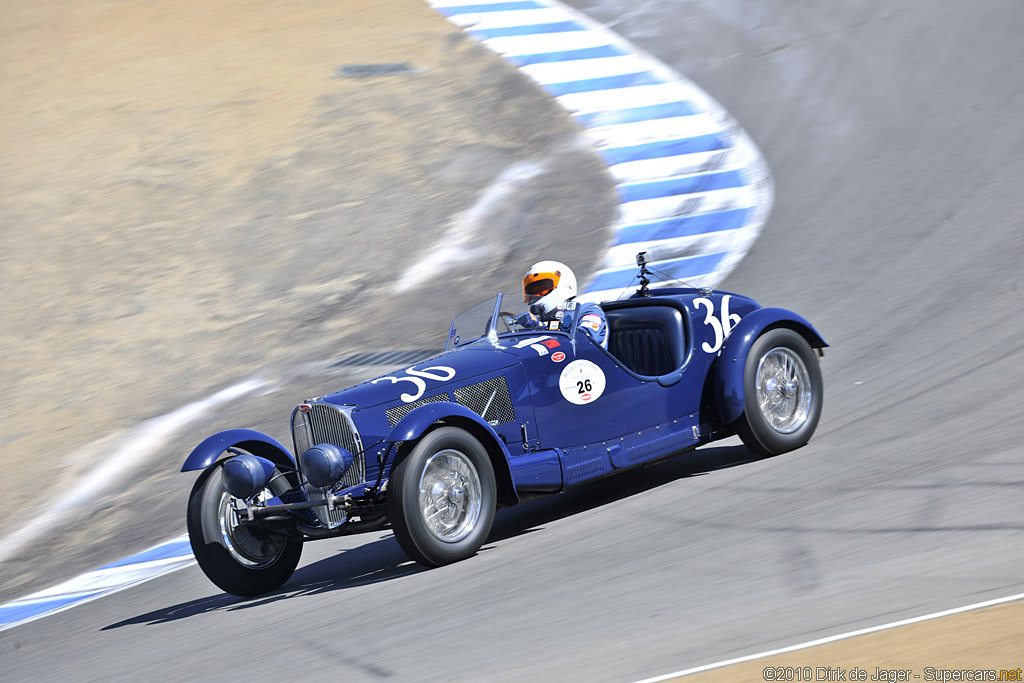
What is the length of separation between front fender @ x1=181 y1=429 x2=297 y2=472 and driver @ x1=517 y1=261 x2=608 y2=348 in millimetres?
1658

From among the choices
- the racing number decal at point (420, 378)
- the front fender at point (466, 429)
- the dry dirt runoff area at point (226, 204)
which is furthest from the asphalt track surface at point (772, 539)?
the dry dirt runoff area at point (226, 204)

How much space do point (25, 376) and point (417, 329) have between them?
371 centimetres

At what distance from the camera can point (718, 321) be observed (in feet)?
25.5

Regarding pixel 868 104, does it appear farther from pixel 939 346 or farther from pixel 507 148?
pixel 939 346

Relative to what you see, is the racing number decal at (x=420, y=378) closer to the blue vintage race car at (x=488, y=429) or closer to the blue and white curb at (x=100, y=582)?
the blue vintage race car at (x=488, y=429)

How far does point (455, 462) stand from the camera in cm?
632

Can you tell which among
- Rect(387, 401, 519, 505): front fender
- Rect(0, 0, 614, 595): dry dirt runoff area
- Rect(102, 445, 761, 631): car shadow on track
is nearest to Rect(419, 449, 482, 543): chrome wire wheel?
Rect(387, 401, 519, 505): front fender

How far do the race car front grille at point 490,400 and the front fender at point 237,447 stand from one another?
3.68ft

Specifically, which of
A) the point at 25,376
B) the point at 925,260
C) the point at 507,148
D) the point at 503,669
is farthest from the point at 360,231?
the point at 503,669

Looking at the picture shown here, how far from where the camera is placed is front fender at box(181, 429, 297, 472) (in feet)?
21.6

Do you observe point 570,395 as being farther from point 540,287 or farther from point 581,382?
point 540,287

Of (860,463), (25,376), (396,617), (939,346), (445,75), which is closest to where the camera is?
(396,617)

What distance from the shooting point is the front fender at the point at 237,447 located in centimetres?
658

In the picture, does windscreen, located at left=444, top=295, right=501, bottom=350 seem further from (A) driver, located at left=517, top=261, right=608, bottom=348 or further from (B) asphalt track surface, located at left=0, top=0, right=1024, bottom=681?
(B) asphalt track surface, located at left=0, top=0, right=1024, bottom=681
